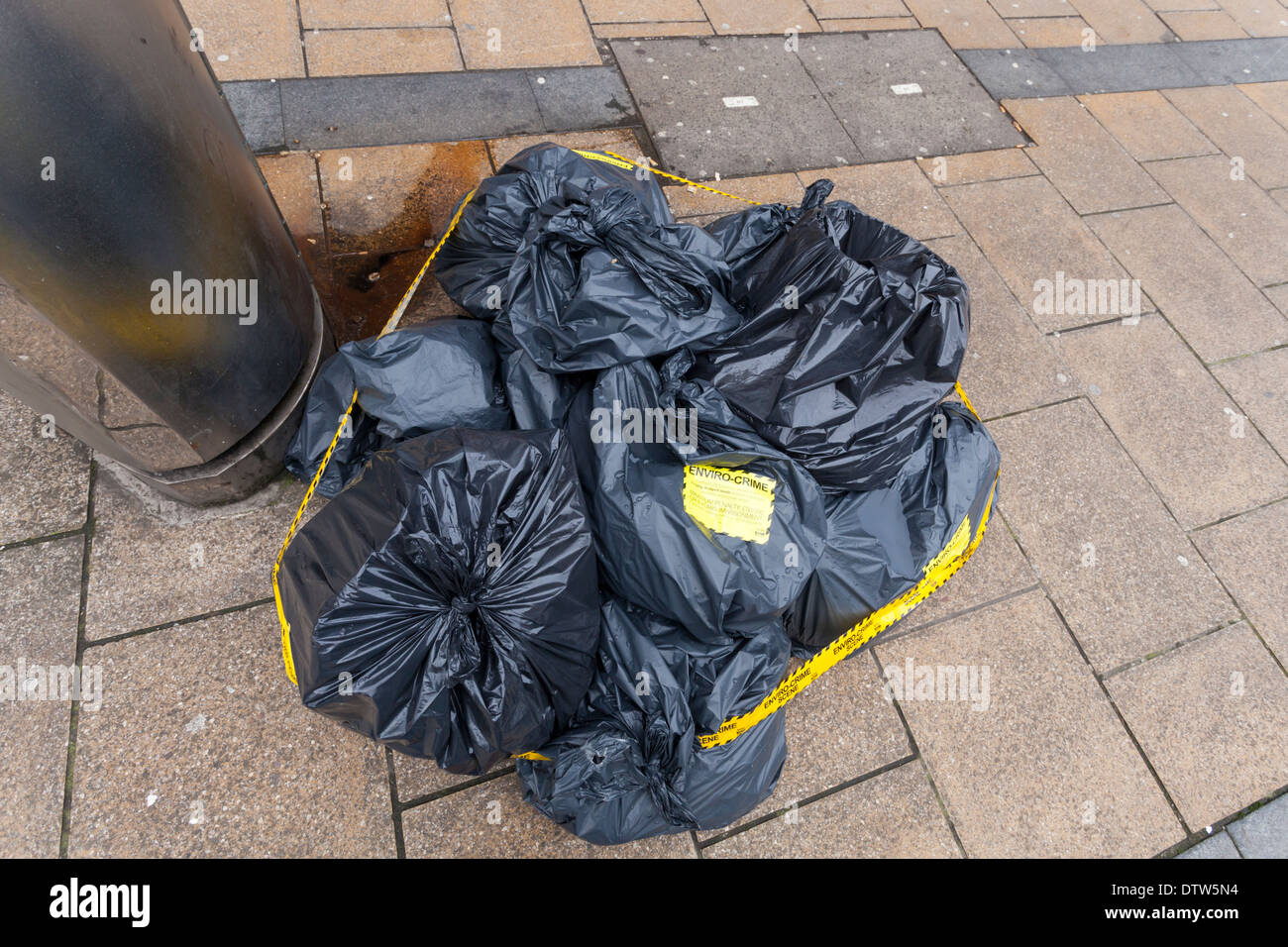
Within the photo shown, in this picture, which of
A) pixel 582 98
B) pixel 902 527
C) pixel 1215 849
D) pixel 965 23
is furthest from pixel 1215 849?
pixel 965 23

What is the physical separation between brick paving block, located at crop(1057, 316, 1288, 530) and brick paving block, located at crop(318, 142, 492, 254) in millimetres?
2932

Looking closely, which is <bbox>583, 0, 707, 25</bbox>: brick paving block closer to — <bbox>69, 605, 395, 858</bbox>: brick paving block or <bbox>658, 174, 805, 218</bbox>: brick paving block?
<bbox>658, 174, 805, 218</bbox>: brick paving block

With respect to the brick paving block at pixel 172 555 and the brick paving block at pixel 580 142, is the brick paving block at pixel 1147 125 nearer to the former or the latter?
the brick paving block at pixel 580 142

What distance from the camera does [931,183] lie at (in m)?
3.93

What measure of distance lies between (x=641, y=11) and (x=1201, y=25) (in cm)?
459

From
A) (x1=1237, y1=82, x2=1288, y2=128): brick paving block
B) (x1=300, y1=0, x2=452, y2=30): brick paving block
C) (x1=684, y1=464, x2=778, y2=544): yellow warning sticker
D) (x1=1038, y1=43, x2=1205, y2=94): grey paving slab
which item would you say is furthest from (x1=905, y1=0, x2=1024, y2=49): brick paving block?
(x1=684, y1=464, x2=778, y2=544): yellow warning sticker

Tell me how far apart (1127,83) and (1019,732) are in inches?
187

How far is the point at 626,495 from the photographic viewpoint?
1887mm

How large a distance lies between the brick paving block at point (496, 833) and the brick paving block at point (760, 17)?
4.31m

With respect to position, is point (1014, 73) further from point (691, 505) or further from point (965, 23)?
point (691, 505)

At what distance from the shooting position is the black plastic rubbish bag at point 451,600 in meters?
1.58

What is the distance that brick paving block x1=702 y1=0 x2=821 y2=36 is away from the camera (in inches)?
172

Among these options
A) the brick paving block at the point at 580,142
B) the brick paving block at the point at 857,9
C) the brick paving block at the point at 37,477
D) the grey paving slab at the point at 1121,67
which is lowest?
the brick paving block at the point at 37,477

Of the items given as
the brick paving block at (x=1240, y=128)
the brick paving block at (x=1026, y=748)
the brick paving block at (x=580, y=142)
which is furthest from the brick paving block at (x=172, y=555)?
the brick paving block at (x=1240, y=128)
